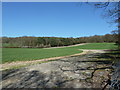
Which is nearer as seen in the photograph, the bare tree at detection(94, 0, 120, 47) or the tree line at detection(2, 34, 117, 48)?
the bare tree at detection(94, 0, 120, 47)

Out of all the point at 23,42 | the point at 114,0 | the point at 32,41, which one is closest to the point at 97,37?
the point at 32,41

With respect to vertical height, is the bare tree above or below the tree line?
above

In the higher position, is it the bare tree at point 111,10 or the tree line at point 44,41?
the bare tree at point 111,10

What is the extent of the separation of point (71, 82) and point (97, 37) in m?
33.5

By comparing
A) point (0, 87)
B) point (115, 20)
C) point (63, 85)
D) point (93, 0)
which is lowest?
point (0, 87)

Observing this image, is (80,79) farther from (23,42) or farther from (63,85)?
(23,42)

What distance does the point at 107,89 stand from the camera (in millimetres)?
1945

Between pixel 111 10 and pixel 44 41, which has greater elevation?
pixel 111 10

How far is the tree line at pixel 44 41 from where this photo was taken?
2742cm

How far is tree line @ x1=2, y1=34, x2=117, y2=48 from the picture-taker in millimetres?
27422

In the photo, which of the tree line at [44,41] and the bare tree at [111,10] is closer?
the bare tree at [111,10]

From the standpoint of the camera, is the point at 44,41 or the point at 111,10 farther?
the point at 44,41

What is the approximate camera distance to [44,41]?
30.1 m

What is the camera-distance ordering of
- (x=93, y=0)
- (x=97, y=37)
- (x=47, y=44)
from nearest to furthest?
1. (x=93, y=0)
2. (x=47, y=44)
3. (x=97, y=37)
